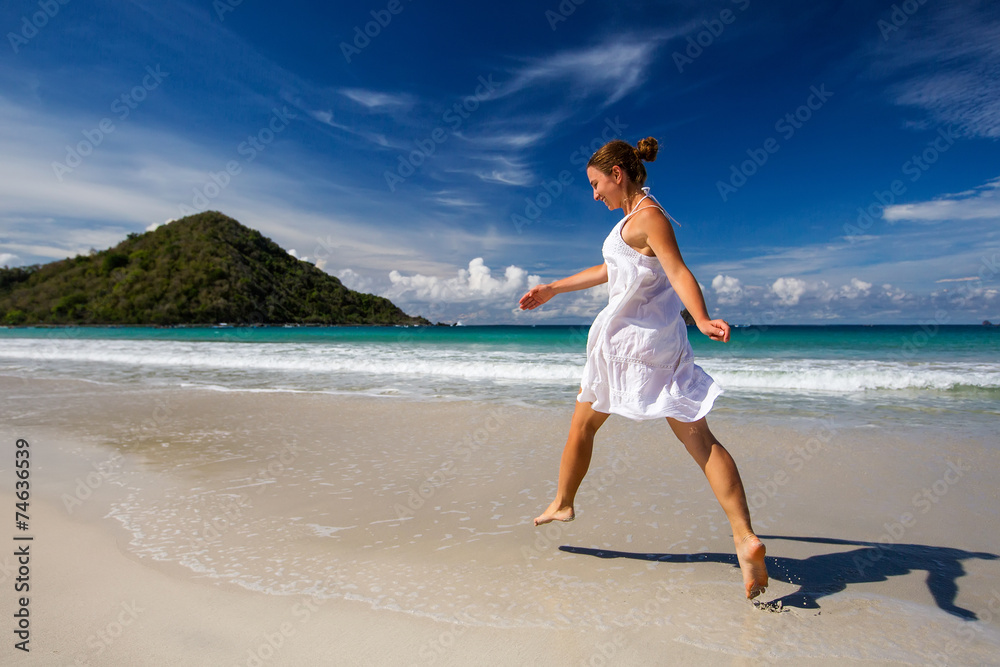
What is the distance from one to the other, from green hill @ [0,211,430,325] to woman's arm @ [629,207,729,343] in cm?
7690

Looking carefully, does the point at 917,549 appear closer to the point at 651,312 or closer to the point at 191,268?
the point at 651,312

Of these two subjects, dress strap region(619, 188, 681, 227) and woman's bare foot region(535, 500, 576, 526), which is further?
woman's bare foot region(535, 500, 576, 526)

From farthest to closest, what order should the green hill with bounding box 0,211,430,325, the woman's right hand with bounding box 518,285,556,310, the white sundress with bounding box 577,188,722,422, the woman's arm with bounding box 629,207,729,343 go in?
the green hill with bounding box 0,211,430,325
the woman's right hand with bounding box 518,285,556,310
the white sundress with bounding box 577,188,722,422
the woman's arm with bounding box 629,207,729,343

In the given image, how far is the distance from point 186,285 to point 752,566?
266 ft

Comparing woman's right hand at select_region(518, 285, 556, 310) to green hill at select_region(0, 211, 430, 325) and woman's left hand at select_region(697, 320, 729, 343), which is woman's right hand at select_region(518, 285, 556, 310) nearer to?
woman's left hand at select_region(697, 320, 729, 343)

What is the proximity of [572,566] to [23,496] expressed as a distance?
3.74 metres

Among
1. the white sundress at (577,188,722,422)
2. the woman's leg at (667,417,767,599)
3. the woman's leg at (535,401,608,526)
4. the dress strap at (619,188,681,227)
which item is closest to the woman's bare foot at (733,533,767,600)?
the woman's leg at (667,417,767,599)

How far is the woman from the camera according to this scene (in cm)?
213

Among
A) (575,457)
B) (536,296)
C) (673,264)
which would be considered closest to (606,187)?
(673,264)

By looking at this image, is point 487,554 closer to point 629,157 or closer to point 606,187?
point 606,187

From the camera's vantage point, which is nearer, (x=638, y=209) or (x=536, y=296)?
(x=638, y=209)

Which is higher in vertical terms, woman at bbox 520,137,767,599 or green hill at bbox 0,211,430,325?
green hill at bbox 0,211,430,325

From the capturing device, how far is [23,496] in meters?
3.56

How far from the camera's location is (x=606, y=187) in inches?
96.7
